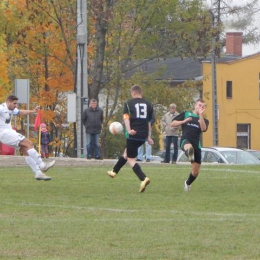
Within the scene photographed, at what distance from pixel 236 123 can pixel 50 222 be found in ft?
196

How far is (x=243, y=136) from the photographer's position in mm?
72500

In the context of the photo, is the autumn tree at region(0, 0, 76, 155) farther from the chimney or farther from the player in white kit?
the chimney

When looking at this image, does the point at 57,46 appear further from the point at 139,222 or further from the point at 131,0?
the point at 139,222

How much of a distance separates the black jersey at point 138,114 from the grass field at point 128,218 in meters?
1.03

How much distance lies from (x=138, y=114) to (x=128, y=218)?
15.1ft

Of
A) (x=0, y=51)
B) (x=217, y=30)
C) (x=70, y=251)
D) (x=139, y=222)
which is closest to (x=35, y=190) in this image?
(x=139, y=222)

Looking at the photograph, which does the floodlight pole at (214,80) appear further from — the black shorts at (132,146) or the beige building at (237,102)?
the black shorts at (132,146)

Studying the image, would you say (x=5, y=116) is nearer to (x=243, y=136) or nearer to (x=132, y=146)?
(x=132, y=146)

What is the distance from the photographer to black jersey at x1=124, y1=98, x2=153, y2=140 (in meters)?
17.4

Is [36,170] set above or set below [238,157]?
above

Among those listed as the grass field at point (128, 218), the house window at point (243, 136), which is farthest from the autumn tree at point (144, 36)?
the house window at point (243, 136)

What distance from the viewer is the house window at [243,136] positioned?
72.1m

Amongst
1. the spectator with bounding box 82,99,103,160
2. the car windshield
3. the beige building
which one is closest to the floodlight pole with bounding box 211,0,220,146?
the beige building

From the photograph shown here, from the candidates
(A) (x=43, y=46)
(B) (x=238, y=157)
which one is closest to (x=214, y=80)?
(A) (x=43, y=46)
